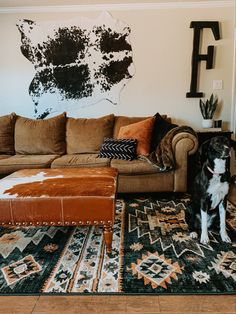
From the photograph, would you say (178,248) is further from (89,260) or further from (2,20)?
(2,20)

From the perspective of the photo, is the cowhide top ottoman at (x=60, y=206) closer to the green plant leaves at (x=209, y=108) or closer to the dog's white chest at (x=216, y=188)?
the dog's white chest at (x=216, y=188)

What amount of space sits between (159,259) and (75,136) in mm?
2049

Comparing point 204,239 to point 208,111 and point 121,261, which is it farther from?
point 208,111

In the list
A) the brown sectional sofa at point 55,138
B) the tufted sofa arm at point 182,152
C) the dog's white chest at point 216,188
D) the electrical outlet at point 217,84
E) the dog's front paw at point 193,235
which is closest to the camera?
the dog's white chest at point 216,188

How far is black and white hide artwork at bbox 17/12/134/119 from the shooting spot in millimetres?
3488

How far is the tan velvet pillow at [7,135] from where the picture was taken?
3.33 meters

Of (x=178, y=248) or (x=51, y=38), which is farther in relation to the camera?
(x=51, y=38)

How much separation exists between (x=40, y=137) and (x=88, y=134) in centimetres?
60

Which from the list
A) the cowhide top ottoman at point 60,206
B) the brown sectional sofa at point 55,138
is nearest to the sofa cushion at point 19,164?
the brown sectional sofa at point 55,138

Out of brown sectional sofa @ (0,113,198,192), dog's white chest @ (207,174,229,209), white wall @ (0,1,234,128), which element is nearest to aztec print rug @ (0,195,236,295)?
dog's white chest @ (207,174,229,209)

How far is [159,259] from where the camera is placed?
1667 millimetres

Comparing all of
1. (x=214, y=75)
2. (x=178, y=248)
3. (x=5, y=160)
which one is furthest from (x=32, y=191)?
(x=214, y=75)

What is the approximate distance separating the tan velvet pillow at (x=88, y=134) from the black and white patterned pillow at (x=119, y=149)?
30cm

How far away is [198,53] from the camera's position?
3.44 m
